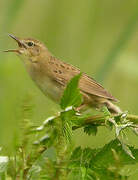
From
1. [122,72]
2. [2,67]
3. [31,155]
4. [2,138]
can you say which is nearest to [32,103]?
[31,155]

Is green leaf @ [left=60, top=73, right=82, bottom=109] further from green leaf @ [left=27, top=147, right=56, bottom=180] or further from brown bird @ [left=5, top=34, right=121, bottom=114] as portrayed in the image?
brown bird @ [left=5, top=34, right=121, bottom=114]

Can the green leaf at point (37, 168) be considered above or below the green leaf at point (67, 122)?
below

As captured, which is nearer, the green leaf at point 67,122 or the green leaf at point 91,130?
the green leaf at point 67,122

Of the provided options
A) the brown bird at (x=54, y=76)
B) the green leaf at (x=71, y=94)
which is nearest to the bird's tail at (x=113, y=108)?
the brown bird at (x=54, y=76)

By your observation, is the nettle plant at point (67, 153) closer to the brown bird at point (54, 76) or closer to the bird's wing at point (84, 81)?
the brown bird at point (54, 76)

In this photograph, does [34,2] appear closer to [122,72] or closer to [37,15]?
[37,15]

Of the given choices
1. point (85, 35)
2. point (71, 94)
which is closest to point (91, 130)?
point (71, 94)
